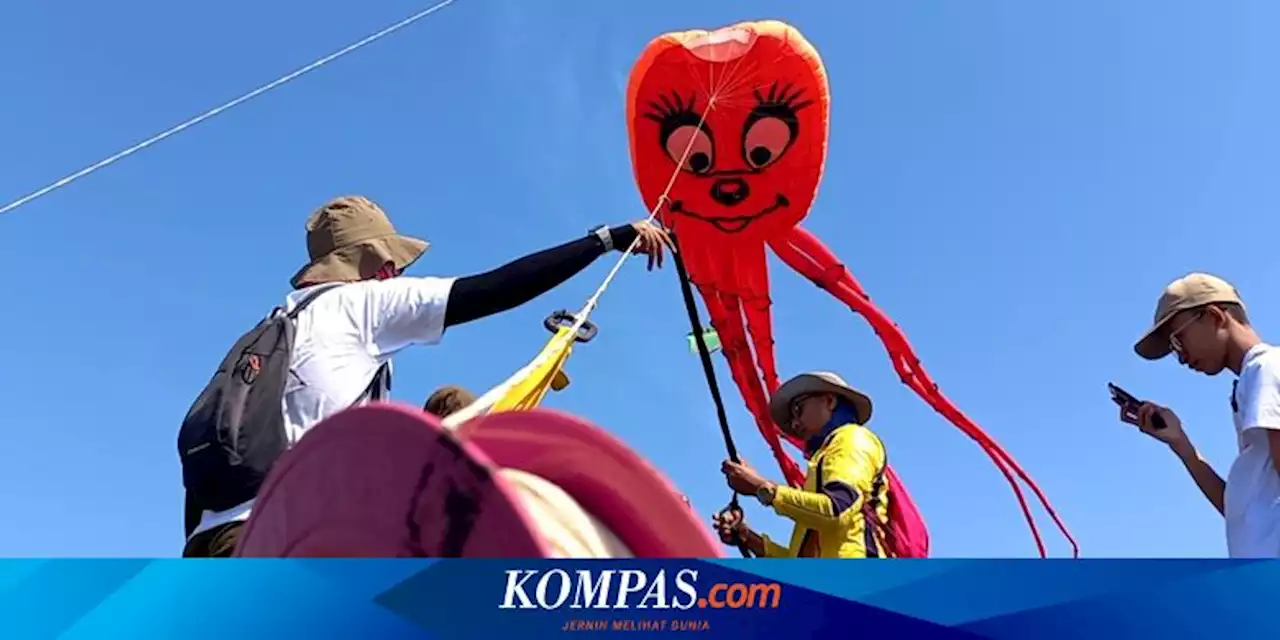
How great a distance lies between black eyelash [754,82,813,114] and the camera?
5430mm

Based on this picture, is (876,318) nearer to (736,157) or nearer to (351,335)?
(736,157)

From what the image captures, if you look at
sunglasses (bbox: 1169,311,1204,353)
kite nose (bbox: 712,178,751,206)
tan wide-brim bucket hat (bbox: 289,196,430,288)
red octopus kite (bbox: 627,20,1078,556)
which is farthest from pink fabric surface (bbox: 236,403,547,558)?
kite nose (bbox: 712,178,751,206)

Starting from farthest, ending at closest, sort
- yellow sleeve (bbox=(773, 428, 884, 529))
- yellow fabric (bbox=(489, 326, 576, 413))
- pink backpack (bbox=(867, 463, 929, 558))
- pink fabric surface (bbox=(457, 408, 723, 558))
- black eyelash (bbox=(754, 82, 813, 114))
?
1. black eyelash (bbox=(754, 82, 813, 114))
2. pink backpack (bbox=(867, 463, 929, 558))
3. yellow sleeve (bbox=(773, 428, 884, 529))
4. yellow fabric (bbox=(489, 326, 576, 413))
5. pink fabric surface (bbox=(457, 408, 723, 558))

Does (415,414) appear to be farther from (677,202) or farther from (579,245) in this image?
(677,202)

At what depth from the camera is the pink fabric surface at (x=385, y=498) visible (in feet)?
4.89

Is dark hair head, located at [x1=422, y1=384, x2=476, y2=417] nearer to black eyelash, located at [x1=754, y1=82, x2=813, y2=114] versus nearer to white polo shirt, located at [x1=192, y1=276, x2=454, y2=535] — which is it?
white polo shirt, located at [x1=192, y1=276, x2=454, y2=535]

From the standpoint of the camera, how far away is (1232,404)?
2355mm

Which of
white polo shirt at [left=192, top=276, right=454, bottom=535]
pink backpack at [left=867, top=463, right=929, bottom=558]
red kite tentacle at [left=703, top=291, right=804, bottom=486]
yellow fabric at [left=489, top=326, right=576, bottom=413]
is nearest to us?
white polo shirt at [left=192, top=276, right=454, bottom=535]

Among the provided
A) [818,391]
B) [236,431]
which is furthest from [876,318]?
[236,431]

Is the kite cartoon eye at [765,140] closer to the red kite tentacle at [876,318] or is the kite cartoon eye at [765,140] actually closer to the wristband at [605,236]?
the red kite tentacle at [876,318]

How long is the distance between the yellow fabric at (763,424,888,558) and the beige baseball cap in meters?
0.77

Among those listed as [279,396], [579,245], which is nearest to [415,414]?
[279,396]

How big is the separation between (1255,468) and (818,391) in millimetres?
1361

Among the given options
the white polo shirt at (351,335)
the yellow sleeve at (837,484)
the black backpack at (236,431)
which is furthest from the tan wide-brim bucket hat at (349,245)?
the yellow sleeve at (837,484)
